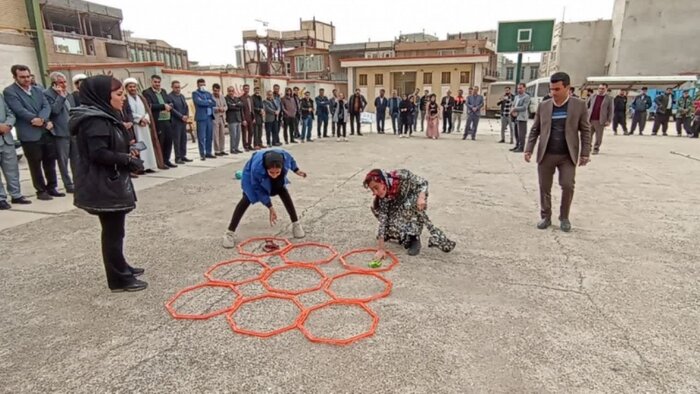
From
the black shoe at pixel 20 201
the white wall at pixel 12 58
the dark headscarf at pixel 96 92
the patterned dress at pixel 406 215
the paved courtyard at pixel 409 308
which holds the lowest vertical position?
the paved courtyard at pixel 409 308

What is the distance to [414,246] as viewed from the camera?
3.84 m

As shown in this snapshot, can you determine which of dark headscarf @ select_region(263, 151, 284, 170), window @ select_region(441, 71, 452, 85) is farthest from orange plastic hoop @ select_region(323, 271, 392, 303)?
window @ select_region(441, 71, 452, 85)

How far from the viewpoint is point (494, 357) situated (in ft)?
7.59

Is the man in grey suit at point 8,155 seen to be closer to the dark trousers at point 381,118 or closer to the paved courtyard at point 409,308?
the paved courtyard at point 409,308

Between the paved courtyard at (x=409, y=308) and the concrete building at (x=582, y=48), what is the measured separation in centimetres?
3251

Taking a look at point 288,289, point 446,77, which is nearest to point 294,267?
point 288,289

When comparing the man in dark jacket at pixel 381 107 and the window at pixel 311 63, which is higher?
the window at pixel 311 63

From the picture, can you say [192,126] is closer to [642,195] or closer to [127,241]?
[127,241]

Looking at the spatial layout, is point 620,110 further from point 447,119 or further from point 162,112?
point 162,112

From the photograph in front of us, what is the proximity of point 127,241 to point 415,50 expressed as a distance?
3881 centimetres

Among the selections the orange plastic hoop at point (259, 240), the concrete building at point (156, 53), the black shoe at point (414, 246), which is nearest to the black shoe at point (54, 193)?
the orange plastic hoop at point (259, 240)

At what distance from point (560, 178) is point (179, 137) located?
23.4 ft

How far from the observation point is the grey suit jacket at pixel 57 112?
5629mm

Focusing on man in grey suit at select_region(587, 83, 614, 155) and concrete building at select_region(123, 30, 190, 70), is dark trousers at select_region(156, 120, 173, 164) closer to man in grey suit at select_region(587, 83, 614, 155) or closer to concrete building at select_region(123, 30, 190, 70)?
man in grey suit at select_region(587, 83, 614, 155)
